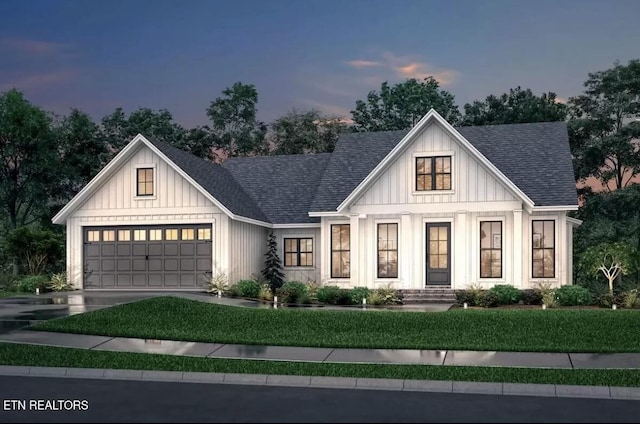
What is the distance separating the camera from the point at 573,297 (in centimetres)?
2291

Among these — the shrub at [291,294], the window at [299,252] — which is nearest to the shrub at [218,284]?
the shrub at [291,294]

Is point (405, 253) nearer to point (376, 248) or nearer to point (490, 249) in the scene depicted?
point (376, 248)

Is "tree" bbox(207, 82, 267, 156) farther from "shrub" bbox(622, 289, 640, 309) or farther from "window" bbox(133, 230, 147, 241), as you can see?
"shrub" bbox(622, 289, 640, 309)

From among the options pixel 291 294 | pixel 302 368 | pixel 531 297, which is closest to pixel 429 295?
pixel 531 297

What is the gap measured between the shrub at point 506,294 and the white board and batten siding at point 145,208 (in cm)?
989

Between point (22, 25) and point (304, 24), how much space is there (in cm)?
1340

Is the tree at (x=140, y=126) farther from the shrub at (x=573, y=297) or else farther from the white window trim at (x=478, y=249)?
the shrub at (x=573, y=297)

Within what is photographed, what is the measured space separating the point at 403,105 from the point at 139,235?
2458 centimetres

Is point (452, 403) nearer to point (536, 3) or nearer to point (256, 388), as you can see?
point (256, 388)

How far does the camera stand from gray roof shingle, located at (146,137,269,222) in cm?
2753

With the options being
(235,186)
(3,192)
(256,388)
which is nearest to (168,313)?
(256,388)

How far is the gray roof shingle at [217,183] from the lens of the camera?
90.3 ft

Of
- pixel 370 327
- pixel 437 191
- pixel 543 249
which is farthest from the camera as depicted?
pixel 437 191

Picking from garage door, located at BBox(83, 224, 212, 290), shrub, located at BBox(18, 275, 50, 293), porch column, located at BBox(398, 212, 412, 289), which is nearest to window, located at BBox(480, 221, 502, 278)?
porch column, located at BBox(398, 212, 412, 289)
